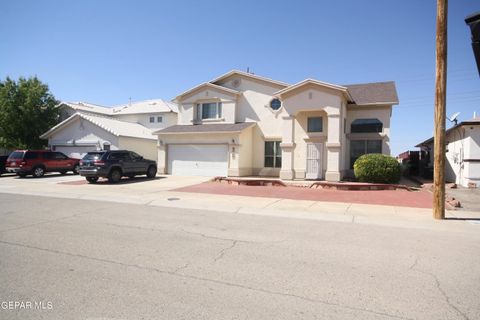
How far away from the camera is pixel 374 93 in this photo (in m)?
21.3

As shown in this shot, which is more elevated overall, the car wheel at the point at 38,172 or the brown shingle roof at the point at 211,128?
the brown shingle roof at the point at 211,128

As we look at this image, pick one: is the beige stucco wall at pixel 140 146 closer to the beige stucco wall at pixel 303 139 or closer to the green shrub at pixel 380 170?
the beige stucco wall at pixel 303 139

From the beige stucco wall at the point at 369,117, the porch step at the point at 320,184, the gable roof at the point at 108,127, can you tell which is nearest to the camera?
the porch step at the point at 320,184

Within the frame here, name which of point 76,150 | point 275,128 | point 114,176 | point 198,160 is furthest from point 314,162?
point 76,150

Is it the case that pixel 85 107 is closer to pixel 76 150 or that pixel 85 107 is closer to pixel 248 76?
pixel 76 150

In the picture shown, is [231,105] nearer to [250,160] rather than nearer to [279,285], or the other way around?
[250,160]

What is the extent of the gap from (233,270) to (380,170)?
14.0 meters

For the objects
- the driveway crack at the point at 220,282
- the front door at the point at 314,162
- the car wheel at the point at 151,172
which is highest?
the front door at the point at 314,162

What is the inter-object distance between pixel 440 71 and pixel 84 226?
10365 millimetres

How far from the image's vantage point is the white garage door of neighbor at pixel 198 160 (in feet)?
71.8

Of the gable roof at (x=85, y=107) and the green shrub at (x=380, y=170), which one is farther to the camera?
the gable roof at (x=85, y=107)

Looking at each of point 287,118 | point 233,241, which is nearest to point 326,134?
point 287,118

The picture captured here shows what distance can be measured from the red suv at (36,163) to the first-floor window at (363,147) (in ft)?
69.2

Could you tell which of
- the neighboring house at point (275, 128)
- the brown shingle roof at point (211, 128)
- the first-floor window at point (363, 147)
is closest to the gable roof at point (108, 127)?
the neighboring house at point (275, 128)
